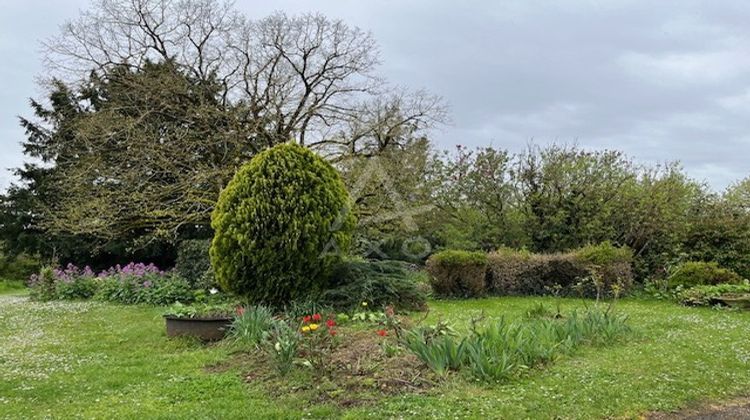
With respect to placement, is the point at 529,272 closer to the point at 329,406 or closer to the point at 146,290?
the point at 146,290

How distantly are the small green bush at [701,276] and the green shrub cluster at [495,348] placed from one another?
5999mm

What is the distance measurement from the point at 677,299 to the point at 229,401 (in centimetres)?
839

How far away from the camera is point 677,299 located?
354 inches

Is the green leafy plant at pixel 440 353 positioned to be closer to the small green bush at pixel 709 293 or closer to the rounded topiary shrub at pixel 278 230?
the rounded topiary shrub at pixel 278 230

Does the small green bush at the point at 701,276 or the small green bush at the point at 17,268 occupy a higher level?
the small green bush at the point at 701,276

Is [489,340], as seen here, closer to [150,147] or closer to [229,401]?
[229,401]

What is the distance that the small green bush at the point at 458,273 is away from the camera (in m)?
9.30

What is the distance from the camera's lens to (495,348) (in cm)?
393

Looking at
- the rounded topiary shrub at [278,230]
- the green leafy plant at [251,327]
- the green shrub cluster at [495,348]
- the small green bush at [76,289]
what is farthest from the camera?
the small green bush at [76,289]

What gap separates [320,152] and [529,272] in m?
5.60

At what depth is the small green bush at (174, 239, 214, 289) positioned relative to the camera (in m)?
9.52

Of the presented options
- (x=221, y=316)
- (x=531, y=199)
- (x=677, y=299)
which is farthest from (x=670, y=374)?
(x=531, y=199)

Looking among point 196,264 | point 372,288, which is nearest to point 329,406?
point 372,288

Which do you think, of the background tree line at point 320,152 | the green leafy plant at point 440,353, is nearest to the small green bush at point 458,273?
the background tree line at point 320,152
